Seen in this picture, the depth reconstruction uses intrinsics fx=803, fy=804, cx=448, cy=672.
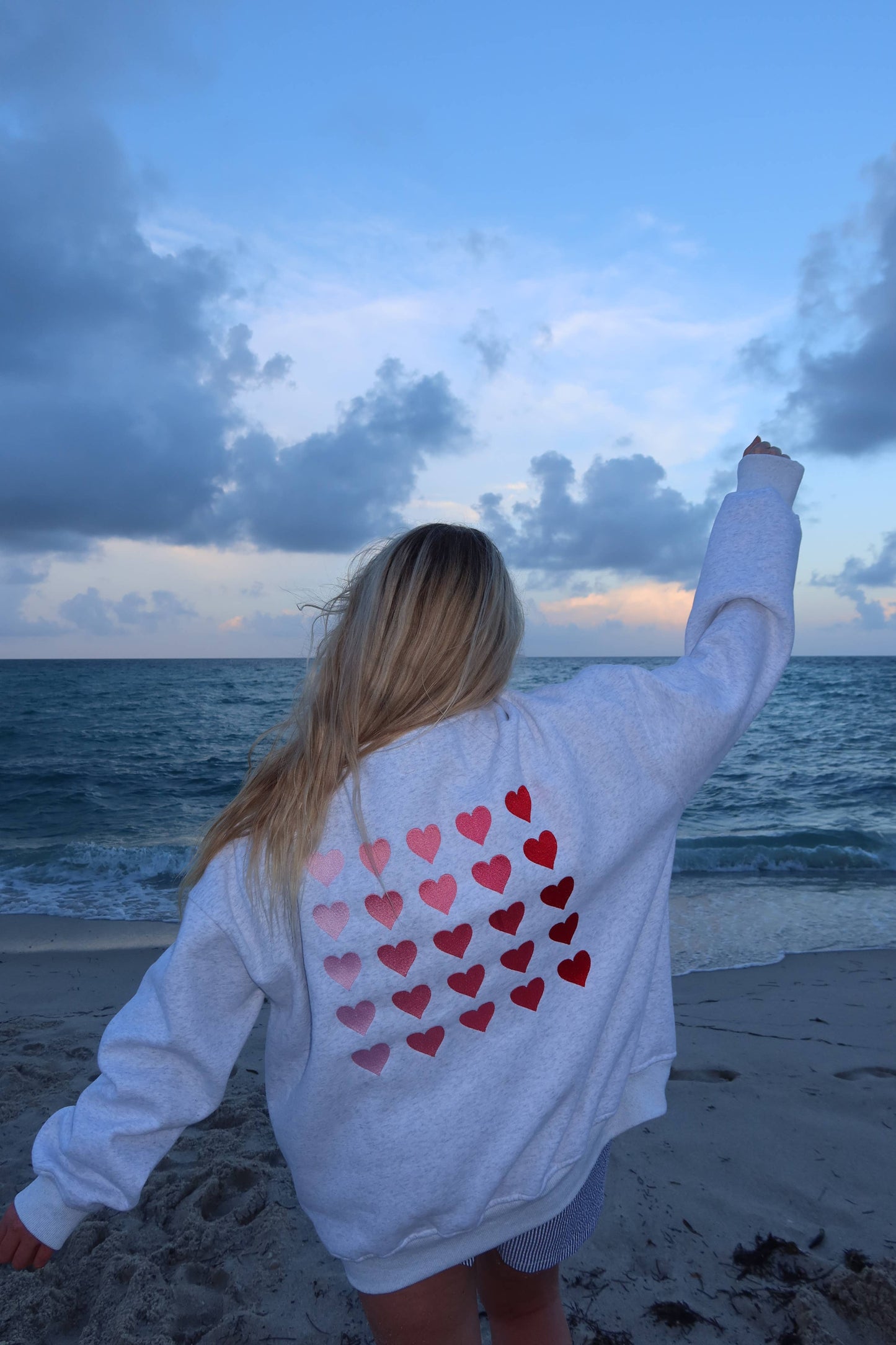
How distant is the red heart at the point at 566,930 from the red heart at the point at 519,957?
0.14 ft

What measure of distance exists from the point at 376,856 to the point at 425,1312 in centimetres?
85

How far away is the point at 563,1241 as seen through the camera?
152 centimetres

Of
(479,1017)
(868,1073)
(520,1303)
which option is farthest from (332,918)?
(868,1073)

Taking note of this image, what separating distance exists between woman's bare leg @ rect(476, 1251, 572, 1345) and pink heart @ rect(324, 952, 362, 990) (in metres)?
0.74

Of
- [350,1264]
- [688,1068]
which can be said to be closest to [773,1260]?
[688,1068]

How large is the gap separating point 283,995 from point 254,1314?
5.57ft

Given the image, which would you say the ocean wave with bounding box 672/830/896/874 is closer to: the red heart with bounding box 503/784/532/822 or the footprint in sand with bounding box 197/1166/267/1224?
the footprint in sand with bounding box 197/1166/267/1224

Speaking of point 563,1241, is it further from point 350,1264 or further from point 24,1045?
point 24,1045

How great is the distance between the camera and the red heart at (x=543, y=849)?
127 cm

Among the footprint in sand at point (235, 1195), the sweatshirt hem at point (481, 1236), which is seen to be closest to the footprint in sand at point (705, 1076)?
the footprint in sand at point (235, 1195)

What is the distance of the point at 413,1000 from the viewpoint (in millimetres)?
1259

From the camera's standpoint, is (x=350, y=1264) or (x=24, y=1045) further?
(x=24, y=1045)

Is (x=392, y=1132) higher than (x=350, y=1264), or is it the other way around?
(x=392, y=1132)

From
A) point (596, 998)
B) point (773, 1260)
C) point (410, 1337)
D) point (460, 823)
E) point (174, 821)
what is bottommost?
point (174, 821)
